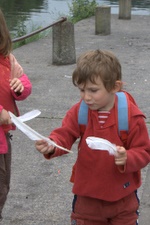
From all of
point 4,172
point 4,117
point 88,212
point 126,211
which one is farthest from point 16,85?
point 126,211

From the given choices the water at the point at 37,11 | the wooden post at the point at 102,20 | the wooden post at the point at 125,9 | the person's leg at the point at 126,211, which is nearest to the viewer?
the person's leg at the point at 126,211

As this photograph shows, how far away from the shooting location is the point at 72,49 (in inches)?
354

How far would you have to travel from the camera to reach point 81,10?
50.0 ft

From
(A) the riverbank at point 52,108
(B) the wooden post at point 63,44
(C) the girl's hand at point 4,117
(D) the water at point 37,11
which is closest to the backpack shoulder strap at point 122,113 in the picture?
(C) the girl's hand at point 4,117

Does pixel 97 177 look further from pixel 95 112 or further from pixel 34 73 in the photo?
pixel 34 73

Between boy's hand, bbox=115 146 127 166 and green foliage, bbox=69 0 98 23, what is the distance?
1242 centimetres

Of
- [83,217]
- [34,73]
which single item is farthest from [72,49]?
[83,217]

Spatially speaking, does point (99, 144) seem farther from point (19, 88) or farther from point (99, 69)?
point (19, 88)

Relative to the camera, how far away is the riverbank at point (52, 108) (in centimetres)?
406

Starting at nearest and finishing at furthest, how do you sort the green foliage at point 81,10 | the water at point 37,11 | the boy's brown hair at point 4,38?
the boy's brown hair at point 4,38, the water at point 37,11, the green foliage at point 81,10

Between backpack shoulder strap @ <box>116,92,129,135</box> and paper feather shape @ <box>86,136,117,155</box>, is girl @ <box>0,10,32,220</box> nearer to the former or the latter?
backpack shoulder strap @ <box>116,92,129,135</box>

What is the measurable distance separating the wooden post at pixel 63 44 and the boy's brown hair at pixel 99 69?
242 inches

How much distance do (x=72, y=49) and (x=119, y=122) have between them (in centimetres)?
627

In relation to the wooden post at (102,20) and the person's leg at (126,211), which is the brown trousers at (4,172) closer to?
the person's leg at (126,211)
